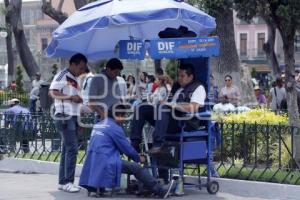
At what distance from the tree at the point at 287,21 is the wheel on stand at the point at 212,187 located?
136 cm

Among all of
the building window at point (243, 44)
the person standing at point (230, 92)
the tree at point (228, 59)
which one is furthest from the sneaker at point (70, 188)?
the building window at point (243, 44)

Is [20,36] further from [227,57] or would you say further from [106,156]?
[106,156]

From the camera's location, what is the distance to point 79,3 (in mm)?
25578

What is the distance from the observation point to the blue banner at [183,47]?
34.6ft

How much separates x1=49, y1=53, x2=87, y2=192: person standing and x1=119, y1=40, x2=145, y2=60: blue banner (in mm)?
575

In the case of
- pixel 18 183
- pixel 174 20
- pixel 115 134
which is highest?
pixel 174 20

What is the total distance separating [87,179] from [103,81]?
5.03ft

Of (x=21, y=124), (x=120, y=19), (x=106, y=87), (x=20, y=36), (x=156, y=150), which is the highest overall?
(x=20, y=36)

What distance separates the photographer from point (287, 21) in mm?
11766

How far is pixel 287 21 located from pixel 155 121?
2.60m

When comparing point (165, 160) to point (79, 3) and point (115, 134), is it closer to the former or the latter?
point (115, 134)

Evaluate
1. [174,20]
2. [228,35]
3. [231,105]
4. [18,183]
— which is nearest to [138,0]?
[174,20]

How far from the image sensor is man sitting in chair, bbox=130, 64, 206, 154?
10531 millimetres

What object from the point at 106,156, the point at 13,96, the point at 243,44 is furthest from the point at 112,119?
the point at 243,44
